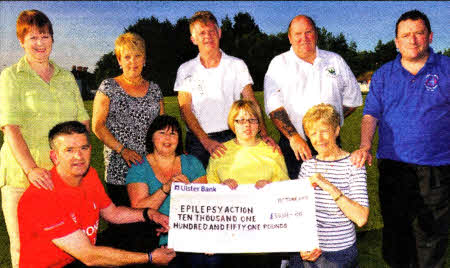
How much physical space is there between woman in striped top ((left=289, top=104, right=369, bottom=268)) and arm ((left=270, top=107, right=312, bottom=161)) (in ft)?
1.52

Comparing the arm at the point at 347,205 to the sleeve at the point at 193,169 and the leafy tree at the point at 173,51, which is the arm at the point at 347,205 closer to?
the sleeve at the point at 193,169

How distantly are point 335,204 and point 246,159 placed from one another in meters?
1.01

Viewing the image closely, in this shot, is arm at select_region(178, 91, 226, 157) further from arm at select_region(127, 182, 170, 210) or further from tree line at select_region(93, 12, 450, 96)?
tree line at select_region(93, 12, 450, 96)

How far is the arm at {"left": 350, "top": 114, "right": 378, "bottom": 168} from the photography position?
12.5ft

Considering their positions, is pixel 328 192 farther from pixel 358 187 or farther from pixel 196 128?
pixel 196 128

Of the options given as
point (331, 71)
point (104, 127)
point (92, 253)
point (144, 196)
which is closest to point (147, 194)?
point (144, 196)

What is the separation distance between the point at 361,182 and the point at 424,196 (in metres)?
1.55

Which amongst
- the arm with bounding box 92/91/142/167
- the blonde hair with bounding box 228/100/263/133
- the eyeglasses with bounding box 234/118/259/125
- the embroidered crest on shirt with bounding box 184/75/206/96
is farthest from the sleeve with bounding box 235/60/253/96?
the arm with bounding box 92/91/142/167

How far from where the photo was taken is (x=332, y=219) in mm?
3859

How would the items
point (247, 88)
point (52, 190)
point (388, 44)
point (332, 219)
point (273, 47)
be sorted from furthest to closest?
1. point (388, 44)
2. point (273, 47)
3. point (247, 88)
4. point (332, 219)
5. point (52, 190)

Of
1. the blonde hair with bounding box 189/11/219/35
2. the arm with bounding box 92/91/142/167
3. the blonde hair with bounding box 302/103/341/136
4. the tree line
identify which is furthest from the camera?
the tree line

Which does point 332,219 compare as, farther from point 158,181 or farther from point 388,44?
point 388,44

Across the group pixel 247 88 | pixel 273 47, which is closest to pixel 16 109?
pixel 247 88

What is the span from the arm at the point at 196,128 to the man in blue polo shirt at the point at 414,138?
151 cm
